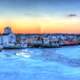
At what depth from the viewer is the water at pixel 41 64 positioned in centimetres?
204

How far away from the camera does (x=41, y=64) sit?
2.13 m

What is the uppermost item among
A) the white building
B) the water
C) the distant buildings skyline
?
the distant buildings skyline

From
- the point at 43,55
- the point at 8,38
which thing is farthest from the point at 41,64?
the point at 8,38

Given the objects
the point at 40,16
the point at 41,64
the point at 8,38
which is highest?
the point at 40,16

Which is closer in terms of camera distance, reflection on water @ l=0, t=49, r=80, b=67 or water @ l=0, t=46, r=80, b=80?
water @ l=0, t=46, r=80, b=80

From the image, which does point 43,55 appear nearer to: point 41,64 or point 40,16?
point 41,64

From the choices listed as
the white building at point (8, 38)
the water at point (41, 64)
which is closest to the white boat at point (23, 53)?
the water at point (41, 64)

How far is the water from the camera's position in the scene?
6.69ft

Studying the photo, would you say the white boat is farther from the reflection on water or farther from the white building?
the white building

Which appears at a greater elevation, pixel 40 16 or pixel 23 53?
pixel 40 16

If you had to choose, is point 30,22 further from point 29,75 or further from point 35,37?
point 29,75

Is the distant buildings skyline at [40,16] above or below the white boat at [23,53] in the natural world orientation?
above

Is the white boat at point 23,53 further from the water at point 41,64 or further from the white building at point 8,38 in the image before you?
the white building at point 8,38

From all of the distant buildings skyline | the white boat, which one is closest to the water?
the white boat
